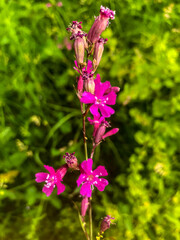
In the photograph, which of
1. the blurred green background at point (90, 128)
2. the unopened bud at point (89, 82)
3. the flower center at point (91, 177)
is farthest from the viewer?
the blurred green background at point (90, 128)

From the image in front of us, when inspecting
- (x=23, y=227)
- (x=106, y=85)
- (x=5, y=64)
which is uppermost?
(x=5, y=64)

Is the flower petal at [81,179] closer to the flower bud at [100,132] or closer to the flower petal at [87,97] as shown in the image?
the flower bud at [100,132]

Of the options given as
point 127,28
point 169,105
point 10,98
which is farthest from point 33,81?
point 169,105

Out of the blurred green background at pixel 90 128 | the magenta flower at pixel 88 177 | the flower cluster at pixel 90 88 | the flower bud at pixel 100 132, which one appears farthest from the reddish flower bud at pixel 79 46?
the blurred green background at pixel 90 128

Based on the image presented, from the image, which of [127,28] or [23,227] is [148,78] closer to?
[127,28]

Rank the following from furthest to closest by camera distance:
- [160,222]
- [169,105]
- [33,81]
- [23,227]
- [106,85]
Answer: [33,81] → [23,227] → [169,105] → [160,222] → [106,85]

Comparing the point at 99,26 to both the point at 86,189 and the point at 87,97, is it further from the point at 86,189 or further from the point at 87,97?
the point at 86,189
